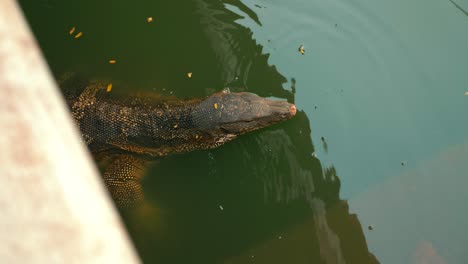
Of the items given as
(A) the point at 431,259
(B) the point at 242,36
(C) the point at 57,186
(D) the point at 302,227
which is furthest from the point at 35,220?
(A) the point at 431,259

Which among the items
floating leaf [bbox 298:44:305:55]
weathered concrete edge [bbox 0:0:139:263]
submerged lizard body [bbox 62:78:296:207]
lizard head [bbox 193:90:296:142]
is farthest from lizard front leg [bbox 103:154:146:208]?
weathered concrete edge [bbox 0:0:139:263]

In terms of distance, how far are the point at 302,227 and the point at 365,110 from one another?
4.31 feet

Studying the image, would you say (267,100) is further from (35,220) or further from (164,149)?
(35,220)

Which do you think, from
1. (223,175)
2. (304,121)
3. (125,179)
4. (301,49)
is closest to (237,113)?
(223,175)

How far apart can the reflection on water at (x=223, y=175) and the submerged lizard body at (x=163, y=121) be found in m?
0.19

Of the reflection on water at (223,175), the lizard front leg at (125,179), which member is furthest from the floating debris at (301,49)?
the lizard front leg at (125,179)

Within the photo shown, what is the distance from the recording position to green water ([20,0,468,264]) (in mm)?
4008

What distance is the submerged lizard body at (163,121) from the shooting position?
3.80 metres

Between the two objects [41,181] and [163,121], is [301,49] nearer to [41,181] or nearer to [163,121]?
[163,121]

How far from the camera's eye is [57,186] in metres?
1.42

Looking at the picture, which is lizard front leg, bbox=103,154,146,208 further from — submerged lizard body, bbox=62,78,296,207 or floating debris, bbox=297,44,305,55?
floating debris, bbox=297,44,305,55

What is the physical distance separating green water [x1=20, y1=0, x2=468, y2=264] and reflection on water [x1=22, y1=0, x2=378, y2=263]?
1 cm

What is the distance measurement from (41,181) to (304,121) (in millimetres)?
3057

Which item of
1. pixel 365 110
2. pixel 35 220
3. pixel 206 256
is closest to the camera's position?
pixel 35 220
